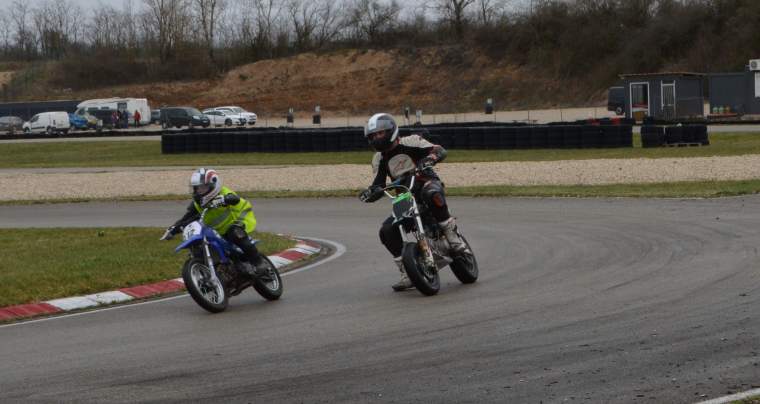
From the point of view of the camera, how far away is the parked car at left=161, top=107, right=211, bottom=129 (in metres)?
71.1

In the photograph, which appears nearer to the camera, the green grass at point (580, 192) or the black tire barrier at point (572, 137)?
the green grass at point (580, 192)

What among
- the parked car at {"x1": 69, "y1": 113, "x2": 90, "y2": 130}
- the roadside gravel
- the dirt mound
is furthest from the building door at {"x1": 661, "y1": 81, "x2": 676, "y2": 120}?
the parked car at {"x1": 69, "y1": 113, "x2": 90, "y2": 130}

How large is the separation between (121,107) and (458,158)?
156ft

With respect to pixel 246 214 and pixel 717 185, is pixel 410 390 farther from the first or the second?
pixel 717 185

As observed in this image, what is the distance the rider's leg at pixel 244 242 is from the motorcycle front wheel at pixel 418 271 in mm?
1408

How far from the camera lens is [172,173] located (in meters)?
32.8

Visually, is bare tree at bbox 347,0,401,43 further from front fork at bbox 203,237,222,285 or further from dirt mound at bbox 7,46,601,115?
front fork at bbox 203,237,222,285

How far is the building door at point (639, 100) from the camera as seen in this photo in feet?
169

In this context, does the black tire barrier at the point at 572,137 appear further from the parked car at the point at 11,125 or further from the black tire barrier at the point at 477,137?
the parked car at the point at 11,125

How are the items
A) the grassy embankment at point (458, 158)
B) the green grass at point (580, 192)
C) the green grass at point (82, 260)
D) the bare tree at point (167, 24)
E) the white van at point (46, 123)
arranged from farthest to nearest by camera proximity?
the bare tree at point (167, 24) → the white van at point (46, 123) → the grassy embankment at point (458, 158) → the green grass at point (580, 192) → the green grass at point (82, 260)

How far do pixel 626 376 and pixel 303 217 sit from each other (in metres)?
14.0

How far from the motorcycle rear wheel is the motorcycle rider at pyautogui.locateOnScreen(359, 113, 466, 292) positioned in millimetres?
105

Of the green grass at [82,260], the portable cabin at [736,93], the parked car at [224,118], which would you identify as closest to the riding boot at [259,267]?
the green grass at [82,260]

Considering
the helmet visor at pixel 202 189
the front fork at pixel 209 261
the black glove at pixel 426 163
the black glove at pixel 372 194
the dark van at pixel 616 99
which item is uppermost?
the dark van at pixel 616 99
